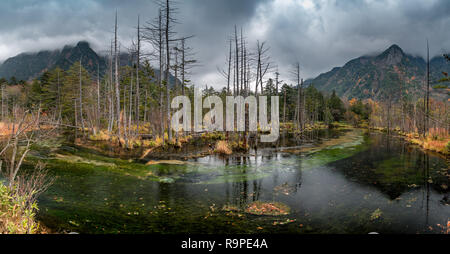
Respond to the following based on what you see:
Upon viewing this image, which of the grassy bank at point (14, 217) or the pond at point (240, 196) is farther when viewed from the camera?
the pond at point (240, 196)

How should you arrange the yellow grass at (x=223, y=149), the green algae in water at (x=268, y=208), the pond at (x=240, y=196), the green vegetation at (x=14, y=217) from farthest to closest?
1. the yellow grass at (x=223, y=149)
2. the green algae in water at (x=268, y=208)
3. the pond at (x=240, y=196)
4. the green vegetation at (x=14, y=217)

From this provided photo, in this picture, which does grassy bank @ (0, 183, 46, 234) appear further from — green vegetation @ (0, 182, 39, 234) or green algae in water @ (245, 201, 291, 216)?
green algae in water @ (245, 201, 291, 216)

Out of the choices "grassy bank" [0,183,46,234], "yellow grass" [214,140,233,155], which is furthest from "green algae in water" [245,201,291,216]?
"yellow grass" [214,140,233,155]

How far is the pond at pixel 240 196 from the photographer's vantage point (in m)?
6.76

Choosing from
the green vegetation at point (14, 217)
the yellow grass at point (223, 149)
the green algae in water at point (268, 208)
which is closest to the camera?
the green vegetation at point (14, 217)

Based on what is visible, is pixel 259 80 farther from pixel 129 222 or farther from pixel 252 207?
pixel 129 222

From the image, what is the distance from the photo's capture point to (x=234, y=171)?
1397 centimetres

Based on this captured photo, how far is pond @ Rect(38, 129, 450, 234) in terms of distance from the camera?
6.76 m

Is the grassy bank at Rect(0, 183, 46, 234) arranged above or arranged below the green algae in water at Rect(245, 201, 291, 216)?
above

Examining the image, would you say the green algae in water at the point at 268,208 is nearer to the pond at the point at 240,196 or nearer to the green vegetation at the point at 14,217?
the pond at the point at 240,196

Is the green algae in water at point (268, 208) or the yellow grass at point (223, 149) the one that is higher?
the yellow grass at point (223, 149)

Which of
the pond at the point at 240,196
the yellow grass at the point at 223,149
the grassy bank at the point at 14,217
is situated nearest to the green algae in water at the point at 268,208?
the pond at the point at 240,196
